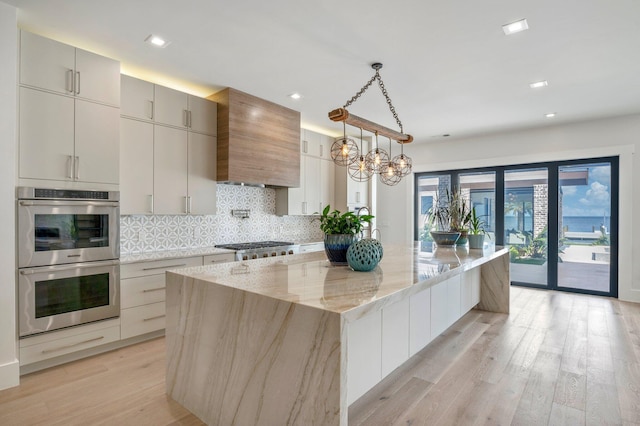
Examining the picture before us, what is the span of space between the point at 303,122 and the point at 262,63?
211 cm

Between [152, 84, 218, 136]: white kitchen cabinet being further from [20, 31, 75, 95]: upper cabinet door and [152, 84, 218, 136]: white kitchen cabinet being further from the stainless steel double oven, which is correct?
the stainless steel double oven

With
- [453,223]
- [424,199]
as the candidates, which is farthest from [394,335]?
[424,199]

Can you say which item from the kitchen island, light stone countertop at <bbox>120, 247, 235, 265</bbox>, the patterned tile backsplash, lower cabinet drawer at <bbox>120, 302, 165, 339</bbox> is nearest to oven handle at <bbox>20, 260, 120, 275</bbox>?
light stone countertop at <bbox>120, 247, 235, 265</bbox>

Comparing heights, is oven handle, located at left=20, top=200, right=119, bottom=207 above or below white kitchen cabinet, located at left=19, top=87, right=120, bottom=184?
→ below

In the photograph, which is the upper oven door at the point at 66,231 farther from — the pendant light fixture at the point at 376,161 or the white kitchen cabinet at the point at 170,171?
the pendant light fixture at the point at 376,161

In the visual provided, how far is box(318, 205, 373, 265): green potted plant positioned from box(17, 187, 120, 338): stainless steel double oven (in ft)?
6.64

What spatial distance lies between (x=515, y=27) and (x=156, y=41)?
2.83 m

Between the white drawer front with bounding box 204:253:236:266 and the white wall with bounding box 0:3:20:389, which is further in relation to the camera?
the white drawer front with bounding box 204:253:236:266

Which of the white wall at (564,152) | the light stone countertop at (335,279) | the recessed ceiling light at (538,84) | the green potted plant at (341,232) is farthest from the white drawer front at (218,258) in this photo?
the white wall at (564,152)

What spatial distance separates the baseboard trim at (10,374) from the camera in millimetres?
2373

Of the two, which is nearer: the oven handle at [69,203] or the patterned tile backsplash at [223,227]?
the oven handle at [69,203]

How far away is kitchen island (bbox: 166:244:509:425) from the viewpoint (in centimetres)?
137

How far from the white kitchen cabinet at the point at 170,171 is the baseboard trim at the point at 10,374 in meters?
1.61

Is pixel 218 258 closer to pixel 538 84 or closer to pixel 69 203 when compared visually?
pixel 69 203
